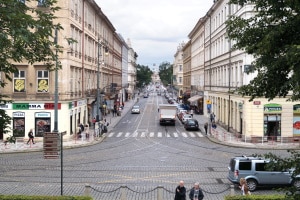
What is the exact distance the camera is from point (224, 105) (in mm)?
55969

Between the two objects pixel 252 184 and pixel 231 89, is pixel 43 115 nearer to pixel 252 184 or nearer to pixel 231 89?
pixel 231 89

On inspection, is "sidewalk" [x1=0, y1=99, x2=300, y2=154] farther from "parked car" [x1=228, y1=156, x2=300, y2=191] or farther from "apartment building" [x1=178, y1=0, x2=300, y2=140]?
"parked car" [x1=228, y1=156, x2=300, y2=191]

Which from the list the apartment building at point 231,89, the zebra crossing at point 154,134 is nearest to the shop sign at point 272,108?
the apartment building at point 231,89

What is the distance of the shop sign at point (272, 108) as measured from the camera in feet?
136

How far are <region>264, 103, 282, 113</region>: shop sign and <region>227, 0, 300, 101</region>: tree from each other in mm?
30541

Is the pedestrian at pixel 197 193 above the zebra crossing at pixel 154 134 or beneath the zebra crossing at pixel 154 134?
above

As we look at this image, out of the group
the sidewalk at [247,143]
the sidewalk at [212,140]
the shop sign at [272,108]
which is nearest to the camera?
the sidewalk at [212,140]

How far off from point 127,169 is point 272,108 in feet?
62.5

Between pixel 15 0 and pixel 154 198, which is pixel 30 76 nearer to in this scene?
pixel 154 198

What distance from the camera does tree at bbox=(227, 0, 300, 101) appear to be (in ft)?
33.3

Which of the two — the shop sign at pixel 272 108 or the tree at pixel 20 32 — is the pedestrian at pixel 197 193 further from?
the shop sign at pixel 272 108

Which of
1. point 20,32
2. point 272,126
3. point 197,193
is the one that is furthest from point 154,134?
point 20,32

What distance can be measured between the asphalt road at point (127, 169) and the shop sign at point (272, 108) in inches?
230

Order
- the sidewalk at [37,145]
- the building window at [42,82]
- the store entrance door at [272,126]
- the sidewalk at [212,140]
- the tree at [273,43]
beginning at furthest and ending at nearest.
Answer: the building window at [42,82] → the store entrance door at [272,126] → the sidewalk at [212,140] → the sidewalk at [37,145] → the tree at [273,43]
